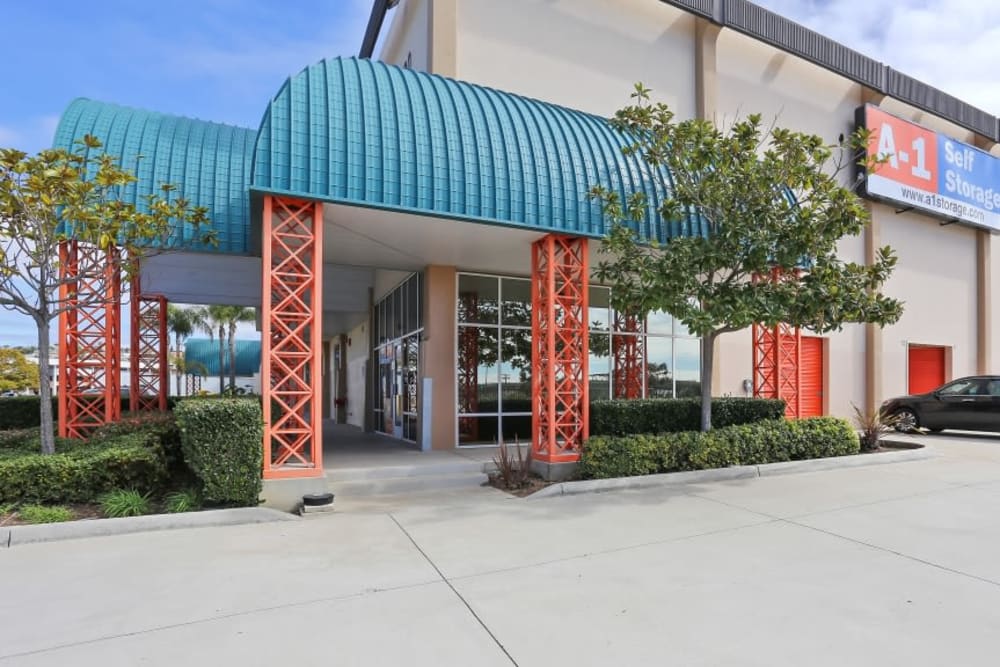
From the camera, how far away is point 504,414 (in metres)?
→ 12.8

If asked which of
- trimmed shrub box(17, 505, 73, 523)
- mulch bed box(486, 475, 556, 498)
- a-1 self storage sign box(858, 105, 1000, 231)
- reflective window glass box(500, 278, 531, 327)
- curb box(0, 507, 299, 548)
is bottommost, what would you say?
mulch bed box(486, 475, 556, 498)

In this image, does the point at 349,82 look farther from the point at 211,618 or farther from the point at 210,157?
the point at 211,618

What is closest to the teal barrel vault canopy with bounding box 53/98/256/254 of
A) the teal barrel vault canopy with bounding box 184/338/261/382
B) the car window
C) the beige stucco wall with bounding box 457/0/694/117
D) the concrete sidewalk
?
the beige stucco wall with bounding box 457/0/694/117

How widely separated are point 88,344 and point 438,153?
6.53 metres

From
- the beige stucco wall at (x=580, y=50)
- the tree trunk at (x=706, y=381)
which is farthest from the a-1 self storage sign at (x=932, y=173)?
the tree trunk at (x=706, y=381)

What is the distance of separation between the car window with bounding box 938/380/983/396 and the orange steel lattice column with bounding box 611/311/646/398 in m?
8.47

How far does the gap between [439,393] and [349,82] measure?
6.18 metres

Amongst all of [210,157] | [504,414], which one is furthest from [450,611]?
[210,157]

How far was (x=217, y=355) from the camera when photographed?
143 feet

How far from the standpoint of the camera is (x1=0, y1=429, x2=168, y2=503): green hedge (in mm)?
6879

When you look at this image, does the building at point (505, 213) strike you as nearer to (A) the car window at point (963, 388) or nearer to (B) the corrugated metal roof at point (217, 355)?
(A) the car window at point (963, 388)

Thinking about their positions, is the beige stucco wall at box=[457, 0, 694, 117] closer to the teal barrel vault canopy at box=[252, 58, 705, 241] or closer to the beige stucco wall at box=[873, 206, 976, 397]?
the teal barrel vault canopy at box=[252, 58, 705, 241]

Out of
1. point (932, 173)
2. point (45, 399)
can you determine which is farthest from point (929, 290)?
point (45, 399)

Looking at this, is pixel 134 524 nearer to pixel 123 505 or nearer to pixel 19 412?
pixel 123 505
